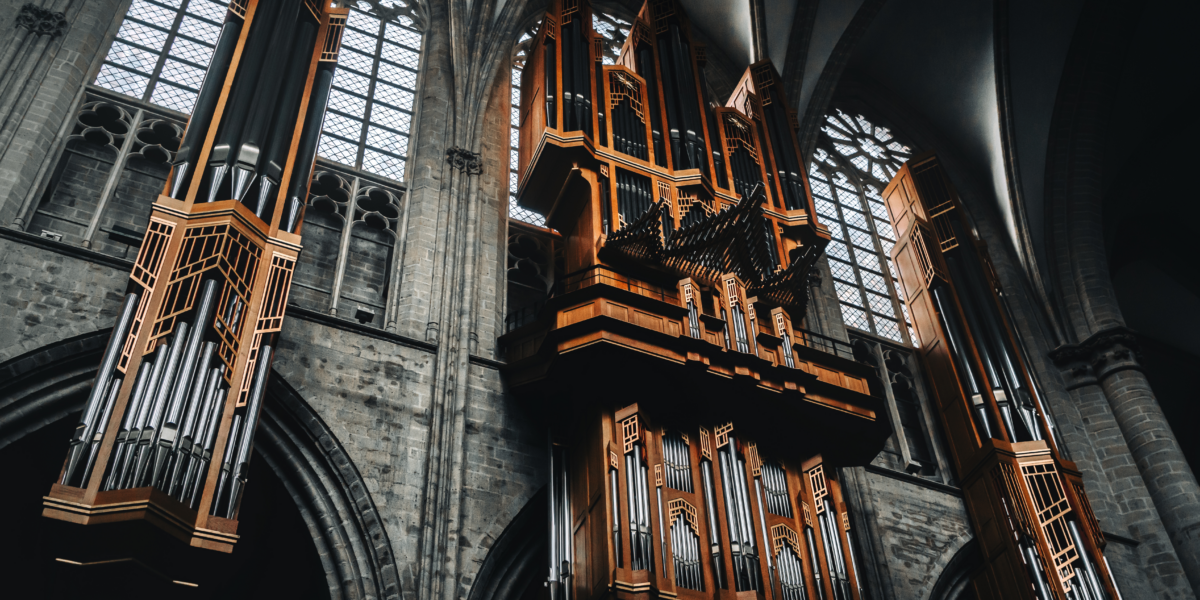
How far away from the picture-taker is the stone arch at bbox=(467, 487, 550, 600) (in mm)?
11000

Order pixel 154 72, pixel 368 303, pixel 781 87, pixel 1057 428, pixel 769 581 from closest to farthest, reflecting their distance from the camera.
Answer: pixel 769 581 → pixel 368 303 → pixel 154 72 → pixel 1057 428 → pixel 781 87

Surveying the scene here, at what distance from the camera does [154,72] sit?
14039mm

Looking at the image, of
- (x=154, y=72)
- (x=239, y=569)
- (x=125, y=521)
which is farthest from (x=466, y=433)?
(x=154, y=72)

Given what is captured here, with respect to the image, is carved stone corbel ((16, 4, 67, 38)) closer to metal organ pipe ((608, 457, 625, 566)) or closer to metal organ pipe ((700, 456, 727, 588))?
metal organ pipe ((608, 457, 625, 566))

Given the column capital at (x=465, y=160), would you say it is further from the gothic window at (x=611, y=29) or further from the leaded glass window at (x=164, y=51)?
the gothic window at (x=611, y=29)

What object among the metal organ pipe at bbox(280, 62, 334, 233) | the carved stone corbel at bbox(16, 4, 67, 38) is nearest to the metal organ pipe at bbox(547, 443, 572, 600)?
the metal organ pipe at bbox(280, 62, 334, 233)

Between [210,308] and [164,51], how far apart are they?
635cm

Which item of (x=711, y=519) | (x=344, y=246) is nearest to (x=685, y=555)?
(x=711, y=519)

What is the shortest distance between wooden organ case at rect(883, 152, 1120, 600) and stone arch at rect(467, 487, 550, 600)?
6.02 meters

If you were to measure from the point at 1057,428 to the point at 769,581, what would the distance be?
26.4 ft

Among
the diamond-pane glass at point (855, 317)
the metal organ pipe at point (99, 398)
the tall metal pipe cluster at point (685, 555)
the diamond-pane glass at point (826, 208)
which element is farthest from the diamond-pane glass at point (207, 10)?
the diamond-pane glass at point (855, 317)

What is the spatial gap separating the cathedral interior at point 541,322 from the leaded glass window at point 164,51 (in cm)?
6

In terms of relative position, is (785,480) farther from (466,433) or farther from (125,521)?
(125,521)

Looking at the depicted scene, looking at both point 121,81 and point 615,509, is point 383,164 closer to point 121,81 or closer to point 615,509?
point 121,81
